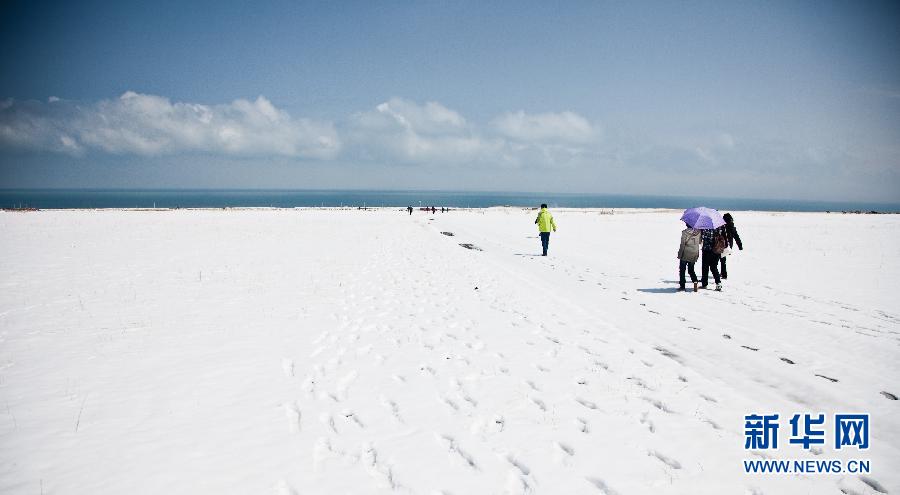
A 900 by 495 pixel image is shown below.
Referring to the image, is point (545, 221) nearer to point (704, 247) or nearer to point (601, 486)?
point (704, 247)

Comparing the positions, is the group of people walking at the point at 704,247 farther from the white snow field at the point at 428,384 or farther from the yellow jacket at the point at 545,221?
the yellow jacket at the point at 545,221

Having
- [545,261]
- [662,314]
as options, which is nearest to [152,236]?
[545,261]

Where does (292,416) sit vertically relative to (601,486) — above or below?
above

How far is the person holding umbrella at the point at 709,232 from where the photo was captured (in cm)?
1193

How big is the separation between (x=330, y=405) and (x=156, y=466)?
1.80 meters

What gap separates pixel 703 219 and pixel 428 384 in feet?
33.3

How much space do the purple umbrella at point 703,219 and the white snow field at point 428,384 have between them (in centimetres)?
206

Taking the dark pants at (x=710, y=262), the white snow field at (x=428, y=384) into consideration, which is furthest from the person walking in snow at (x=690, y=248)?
the white snow field at (x=428, y=384)

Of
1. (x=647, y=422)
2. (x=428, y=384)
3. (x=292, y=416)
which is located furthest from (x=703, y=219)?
(x=292, y=416)

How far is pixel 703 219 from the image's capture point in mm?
12039

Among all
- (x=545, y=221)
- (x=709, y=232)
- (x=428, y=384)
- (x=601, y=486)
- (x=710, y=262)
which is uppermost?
(x=545, y=221)

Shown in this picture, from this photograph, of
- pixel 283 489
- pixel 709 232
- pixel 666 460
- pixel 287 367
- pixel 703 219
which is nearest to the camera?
pixel 283 489

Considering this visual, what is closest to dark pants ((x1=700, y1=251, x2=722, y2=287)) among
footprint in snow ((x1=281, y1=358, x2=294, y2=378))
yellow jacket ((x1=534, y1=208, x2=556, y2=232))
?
yellow jacket ((x1=534, y1=208, x2=556, y2=232))

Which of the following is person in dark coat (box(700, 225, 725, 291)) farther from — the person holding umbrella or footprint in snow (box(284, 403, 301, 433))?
footprint in snow (box(284, 403, 301, 433))
